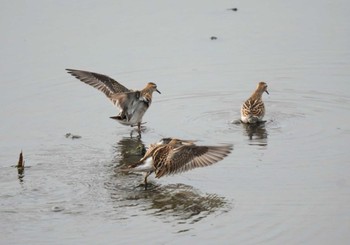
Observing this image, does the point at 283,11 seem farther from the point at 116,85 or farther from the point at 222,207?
the point at 222,207

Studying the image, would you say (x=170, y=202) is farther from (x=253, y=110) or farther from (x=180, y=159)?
(x=253, y=110)

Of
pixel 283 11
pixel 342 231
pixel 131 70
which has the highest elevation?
pixel 283 11

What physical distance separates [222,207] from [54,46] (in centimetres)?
847

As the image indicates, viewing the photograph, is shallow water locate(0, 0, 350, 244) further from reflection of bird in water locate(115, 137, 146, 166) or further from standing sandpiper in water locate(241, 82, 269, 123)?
standing sandpiper in water locate(241, 82, 269, 123)

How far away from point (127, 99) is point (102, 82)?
832 mm

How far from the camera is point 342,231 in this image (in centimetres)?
954

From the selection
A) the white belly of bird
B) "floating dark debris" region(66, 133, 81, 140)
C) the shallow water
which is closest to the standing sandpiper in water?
the shallow water

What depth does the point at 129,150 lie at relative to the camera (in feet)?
42.9

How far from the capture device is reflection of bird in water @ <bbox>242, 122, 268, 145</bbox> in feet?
43.7

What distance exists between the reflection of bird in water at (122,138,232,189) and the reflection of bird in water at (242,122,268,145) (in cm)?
197

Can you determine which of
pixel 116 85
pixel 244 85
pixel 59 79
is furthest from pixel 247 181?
pixel 59 79

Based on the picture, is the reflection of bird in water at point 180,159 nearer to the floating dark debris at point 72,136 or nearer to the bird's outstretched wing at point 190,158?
the bird's outstretched wing at point 190,158

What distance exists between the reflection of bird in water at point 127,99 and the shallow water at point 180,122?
33cm

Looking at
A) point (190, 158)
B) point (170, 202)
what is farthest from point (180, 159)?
point (170, 202)
